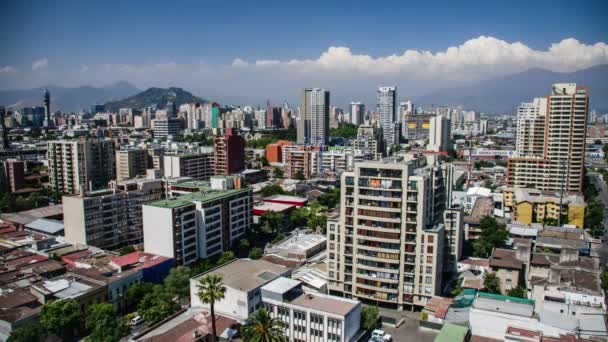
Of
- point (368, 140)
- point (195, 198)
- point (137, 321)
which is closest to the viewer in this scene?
point (137, 321)

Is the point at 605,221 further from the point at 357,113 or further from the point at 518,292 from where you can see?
the point at 357,113

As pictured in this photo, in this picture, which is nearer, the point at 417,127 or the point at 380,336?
the point at 380,336

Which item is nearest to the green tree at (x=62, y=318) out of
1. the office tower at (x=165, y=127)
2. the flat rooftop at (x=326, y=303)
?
the flat rooftop at (x=326, y=303)

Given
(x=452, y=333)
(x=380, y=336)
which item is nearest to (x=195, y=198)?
(x=380, y=336)

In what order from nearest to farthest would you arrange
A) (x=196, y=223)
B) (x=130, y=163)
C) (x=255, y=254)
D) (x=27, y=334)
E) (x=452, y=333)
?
1. (x=27, y=334)
2. (x=452, y=333)
3. (x=196, y=223)
4. (x=255, y=254)
5. (x=130, y=163)

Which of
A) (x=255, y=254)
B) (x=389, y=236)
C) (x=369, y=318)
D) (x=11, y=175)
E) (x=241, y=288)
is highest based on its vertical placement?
(x=11, y=175)

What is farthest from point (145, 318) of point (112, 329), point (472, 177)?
point (472, 177)

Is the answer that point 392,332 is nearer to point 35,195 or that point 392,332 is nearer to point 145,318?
point 145,318
